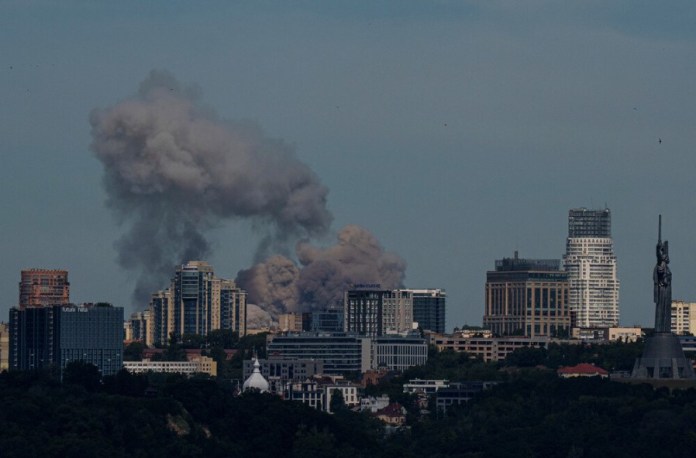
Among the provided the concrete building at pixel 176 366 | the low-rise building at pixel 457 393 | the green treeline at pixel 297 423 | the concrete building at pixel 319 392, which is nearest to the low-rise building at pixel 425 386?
the concrete building at pixel 319 392

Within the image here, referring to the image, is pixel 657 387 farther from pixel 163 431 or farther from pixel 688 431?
pixel 163 431

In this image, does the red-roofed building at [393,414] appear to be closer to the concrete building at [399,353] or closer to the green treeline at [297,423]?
the green treeline at [297,423]

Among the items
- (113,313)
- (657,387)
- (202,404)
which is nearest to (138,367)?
(113,313)

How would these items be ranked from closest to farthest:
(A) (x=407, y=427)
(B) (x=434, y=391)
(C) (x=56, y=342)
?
1. (A) (x=407, y=427)
2. (B) (x=434, y=391)
3. (C) (x=56, y=342)

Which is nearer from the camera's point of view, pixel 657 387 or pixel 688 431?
pixel 688 431

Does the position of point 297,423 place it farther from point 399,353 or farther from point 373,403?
point 399,353

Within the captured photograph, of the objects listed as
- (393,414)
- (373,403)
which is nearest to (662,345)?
(393,414)

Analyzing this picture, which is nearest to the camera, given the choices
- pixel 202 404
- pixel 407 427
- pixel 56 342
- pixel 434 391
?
pixel 202 404

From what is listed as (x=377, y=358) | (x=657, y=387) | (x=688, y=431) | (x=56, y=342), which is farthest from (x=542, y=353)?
(x=688, y=431)
